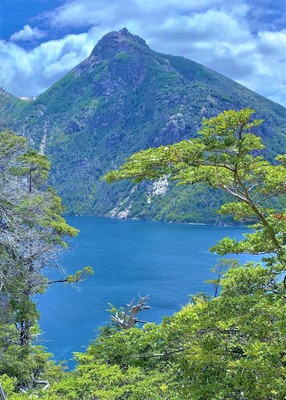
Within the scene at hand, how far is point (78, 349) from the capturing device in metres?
49.2

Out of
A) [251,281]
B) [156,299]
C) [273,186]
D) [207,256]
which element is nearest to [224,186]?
[273,186]

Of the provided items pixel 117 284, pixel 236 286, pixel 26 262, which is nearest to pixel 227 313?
pixel 236 286

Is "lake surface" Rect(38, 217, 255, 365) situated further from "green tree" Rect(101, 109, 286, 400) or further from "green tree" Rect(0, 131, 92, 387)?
"green tree" Rect(101, 109, 286, 400)

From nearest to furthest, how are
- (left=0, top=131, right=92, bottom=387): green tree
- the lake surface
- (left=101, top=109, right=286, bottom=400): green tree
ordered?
(left=101, top=109, right=286, bottom=400): green tree < (left=0, top=131, right=92, bottom=387): green tree < the lake surface

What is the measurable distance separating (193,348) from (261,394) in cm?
184

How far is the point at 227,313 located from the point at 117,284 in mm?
68089

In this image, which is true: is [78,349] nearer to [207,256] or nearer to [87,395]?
[87,395]

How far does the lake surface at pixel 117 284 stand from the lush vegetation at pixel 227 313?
2332cm

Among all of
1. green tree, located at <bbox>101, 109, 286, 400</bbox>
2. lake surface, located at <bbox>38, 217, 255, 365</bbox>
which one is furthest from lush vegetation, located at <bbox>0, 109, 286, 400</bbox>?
lake surface, located at <bbox>38, 217, 255, 365</bbox>

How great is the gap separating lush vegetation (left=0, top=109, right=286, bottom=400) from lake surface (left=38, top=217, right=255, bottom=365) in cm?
2332

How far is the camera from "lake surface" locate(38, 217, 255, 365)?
54.8 metres

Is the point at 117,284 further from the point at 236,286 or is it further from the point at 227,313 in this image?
the point at 227,313

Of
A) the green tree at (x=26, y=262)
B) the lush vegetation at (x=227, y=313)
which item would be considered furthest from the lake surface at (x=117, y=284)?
the lush vegetation at (x=227, y=313)

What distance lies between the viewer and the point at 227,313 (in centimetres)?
934
